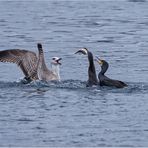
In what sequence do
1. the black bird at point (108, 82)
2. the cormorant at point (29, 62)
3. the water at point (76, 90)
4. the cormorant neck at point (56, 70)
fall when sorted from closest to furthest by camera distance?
the water at point (76, 90) < the black bird at point (108, 82) < the cormorant neck at point (56, 70) < the cormorant at point (29, 62)

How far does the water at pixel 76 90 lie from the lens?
12.7 m

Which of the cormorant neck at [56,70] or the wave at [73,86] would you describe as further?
the cormorant neck at [56,70]

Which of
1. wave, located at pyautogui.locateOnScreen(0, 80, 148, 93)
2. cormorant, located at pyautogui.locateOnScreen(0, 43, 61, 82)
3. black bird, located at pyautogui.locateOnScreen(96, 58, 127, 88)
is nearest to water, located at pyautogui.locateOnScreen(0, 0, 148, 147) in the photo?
wave, located at pyautogui.locateOnScreen(0, 80, 148, 93)

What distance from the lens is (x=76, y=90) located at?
1656cm

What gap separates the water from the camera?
12.7 meters

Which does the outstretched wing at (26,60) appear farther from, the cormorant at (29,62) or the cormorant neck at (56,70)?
the cormorant neck at (56,70)

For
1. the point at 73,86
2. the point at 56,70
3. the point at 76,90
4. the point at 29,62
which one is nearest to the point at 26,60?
the point at 29,62

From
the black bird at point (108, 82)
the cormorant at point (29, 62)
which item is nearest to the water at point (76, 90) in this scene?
the black bird at point (108, 82)

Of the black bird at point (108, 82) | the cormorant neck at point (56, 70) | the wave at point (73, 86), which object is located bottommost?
the wave at point (73, 86)

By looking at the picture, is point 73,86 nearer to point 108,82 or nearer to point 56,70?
point 108,82

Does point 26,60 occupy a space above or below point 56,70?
above

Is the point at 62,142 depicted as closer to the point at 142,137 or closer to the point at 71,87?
the point at 142,137

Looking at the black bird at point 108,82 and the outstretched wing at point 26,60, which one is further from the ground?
the outstretched wing at point 26,60

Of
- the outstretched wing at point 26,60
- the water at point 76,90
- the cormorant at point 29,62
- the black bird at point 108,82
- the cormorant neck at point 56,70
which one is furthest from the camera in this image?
the outstretched wing at point 26,60
